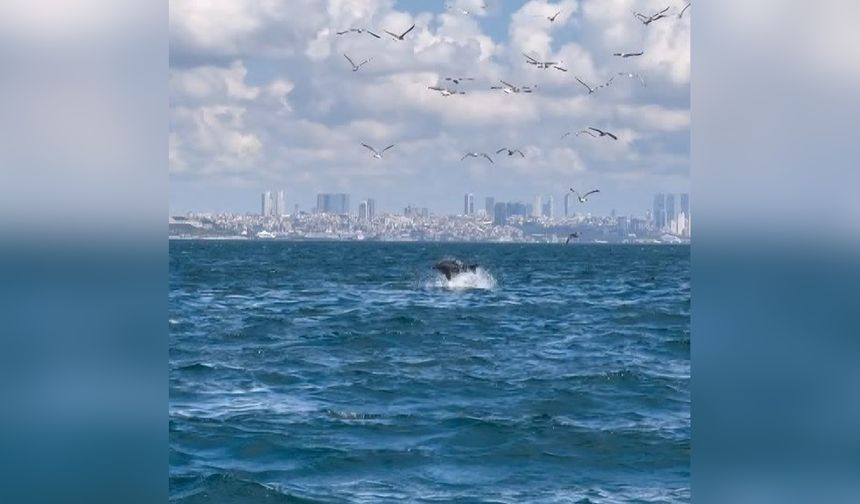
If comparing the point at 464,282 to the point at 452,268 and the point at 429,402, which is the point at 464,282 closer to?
the point at 452,268

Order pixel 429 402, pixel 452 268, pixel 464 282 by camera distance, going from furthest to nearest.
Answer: pixel 464 282 < pixel 452 268 < pixel 429 402

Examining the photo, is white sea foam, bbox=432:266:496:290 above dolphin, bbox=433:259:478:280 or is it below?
below

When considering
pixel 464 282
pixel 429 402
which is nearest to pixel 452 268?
pixel 464 282

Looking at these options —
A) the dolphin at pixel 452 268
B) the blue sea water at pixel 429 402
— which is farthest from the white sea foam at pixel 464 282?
the blue sea water at pixel 429 402

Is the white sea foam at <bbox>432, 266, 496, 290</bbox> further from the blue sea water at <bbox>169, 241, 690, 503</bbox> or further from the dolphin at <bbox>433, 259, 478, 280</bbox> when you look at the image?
the blue sea water at <bbox>169, 241, 690, 503</bbox>

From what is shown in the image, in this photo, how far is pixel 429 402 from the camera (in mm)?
24547

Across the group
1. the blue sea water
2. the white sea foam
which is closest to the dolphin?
the white sea foam

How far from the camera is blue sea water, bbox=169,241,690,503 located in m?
16.8

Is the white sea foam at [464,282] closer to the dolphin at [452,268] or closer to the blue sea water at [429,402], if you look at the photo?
the dolphin at [452,268]

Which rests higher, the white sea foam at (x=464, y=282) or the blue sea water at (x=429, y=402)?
the white sea foam at (x=464, y=282)

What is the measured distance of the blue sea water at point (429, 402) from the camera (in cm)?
1683
